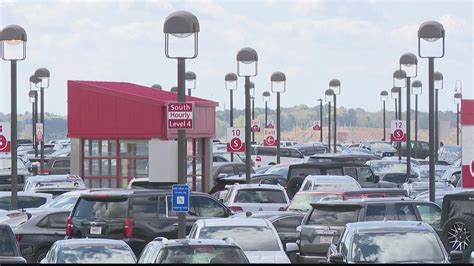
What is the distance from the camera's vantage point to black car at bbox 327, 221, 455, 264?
68.7 ft

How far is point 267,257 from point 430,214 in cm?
580

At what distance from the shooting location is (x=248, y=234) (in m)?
23.7

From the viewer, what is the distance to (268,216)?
3008 centimetres

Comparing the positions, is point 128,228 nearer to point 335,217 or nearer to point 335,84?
point 335,217

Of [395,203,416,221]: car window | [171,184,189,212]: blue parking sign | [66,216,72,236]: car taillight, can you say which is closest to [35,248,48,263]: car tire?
[66,216,72,236]: car taillight

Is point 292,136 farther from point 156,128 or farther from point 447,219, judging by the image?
point 447,219

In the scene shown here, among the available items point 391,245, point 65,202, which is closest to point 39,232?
point 65,202

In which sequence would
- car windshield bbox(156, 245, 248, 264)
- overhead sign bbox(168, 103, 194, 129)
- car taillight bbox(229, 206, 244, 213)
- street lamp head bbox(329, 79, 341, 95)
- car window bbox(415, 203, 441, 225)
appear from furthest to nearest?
street lamp head bbox(329, 79, 341, 95) → car taillight bbox(229, 206, 244, 213) → car window bbox(415, 203, 441, 225) → overhead sign bbox(168, 103, 194, 129) → car windshield bbox(156, 245, 248, 264)

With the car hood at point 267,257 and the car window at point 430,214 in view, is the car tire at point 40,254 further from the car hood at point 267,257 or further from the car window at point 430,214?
the car window at point 430,214

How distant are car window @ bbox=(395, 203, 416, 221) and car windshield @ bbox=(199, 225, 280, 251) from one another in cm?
360

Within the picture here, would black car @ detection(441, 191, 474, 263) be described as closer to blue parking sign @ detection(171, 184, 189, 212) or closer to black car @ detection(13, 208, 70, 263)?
blue parking sign @ detection(171, 184, 189, 212)

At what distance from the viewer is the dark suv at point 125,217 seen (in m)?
28.6

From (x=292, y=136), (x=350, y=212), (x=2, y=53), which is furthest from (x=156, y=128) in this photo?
(x=292, y=136)

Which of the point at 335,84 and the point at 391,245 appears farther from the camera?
the point at 335,84
